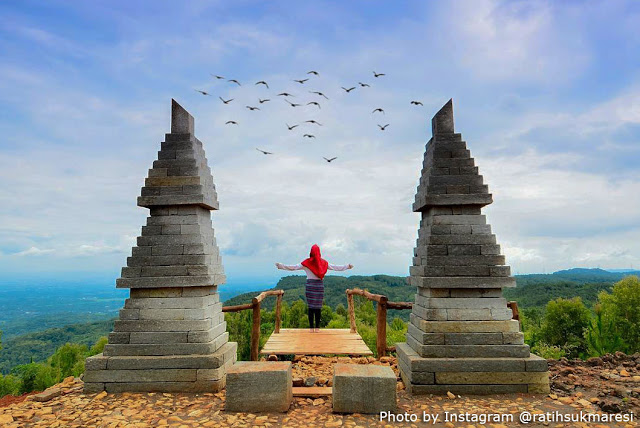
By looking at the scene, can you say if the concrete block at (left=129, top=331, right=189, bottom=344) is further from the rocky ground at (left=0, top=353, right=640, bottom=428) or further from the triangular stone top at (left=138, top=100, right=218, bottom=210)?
the triangular stone top at (left=138, top=100, right=218, bottom=210)

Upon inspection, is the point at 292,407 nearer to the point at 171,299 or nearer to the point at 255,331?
the point at 171,299

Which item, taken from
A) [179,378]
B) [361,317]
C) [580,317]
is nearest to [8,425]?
[179,378]

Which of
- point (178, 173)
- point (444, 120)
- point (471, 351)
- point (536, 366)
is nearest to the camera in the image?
point (536, 366)

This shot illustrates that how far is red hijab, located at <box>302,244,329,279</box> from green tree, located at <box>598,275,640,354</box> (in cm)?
1159

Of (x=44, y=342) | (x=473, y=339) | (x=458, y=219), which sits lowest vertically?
(x=44, y=342)

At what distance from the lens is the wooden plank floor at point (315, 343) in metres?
8.58

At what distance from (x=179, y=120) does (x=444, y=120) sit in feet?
15.7

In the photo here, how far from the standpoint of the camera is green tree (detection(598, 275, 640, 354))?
1459 cm

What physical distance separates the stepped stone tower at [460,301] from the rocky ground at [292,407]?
0.28 metres

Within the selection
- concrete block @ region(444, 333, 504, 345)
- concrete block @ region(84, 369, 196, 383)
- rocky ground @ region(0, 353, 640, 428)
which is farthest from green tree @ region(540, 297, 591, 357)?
concrete block @ region(84, 369, 196, 383)

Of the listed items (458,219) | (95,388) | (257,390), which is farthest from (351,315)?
(95,388)

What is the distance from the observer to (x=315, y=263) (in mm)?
10445

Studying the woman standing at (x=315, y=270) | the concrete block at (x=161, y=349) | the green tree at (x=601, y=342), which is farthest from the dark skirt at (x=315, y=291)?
the green tree at (x=601, y=342)

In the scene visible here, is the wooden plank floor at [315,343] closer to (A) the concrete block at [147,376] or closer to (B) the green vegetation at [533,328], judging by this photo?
(B) the green vegetation at [533,328]
